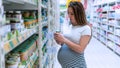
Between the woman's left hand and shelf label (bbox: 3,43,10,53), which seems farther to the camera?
the woman's left hand

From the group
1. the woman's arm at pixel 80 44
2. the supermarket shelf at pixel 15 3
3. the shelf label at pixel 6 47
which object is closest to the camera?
the shelf label at pixel 6 47

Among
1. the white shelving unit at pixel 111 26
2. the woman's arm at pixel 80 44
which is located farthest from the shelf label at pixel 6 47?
the white shelving unit at pixel 111 26

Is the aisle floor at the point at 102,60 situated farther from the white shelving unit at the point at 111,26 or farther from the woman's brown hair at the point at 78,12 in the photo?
the woman's brown hair at the point at 78,12

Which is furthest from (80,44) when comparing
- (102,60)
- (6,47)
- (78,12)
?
(102,60)

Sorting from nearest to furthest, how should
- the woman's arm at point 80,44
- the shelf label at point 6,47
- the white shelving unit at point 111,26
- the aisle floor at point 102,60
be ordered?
the shelf label at point 6,47
the woman's arm at point 80,44
the aisle floor at point 102,60
the white shelving unit at point 111,26

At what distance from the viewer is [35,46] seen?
2.47m

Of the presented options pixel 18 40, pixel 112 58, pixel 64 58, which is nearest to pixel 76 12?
pixel 64 58

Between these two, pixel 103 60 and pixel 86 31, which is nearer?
pixel 86 31

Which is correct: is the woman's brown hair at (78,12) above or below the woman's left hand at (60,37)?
above

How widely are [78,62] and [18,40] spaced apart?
1.21 meters

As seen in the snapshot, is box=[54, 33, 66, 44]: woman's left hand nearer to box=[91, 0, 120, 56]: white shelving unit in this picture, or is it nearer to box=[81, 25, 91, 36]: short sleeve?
box=[81, 25, 91, 36]: short sleeve

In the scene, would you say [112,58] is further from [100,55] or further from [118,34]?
[118,34]

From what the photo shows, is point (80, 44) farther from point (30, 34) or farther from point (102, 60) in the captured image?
point (102, 60)

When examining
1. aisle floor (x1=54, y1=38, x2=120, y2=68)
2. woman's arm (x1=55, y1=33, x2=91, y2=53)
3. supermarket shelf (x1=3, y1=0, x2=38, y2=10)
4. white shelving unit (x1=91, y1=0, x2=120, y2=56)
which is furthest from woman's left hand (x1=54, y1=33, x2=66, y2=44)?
white shelving unit (x1=91, y1=0, x2=120, y2=56)
